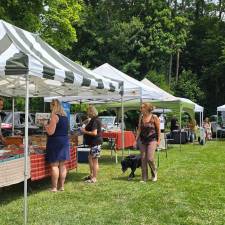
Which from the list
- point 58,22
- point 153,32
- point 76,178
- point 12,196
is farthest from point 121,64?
point 12,196

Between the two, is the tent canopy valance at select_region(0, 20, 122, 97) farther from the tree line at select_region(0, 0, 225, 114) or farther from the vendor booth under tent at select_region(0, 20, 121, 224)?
the tree line at select_region(0, 0, 225, 114)

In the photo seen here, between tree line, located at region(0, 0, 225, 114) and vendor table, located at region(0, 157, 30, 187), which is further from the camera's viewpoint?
tree line, located at region(0, 0, 225, 114)

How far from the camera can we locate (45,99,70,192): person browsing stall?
882 centimetres

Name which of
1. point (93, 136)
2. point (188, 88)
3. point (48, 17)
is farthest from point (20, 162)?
point (188, 88)

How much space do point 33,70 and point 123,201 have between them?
265cm

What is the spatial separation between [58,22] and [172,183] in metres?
16.3

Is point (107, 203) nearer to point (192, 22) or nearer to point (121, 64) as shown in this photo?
point (121, 64)

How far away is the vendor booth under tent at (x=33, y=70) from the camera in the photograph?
7.14 metres

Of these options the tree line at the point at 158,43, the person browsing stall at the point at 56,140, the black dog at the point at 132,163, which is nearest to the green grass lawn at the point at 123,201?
the black dog at the point at 132,163

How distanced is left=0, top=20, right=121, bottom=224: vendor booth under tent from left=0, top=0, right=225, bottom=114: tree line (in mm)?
18571

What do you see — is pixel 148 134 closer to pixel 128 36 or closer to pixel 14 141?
pixel 14 141

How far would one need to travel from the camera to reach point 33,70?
7.26m

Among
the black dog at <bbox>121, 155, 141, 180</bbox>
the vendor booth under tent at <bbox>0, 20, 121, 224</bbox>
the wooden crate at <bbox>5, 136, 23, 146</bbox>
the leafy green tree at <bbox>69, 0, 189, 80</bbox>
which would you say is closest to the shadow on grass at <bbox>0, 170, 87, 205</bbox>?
the wooden crate at <bbox>5, 136, 23, 146</bbox>

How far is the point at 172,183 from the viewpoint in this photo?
33.4 ft
